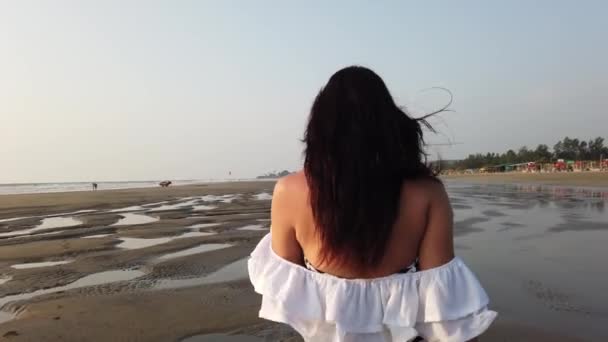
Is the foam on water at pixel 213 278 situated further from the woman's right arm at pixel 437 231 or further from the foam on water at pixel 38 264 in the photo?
the woman's right arm at pixel 437 231

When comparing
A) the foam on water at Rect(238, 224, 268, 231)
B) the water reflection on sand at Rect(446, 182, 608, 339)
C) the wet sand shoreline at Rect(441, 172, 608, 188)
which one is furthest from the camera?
the wet sand shoreline at Rect(441, 172, 608, 188)

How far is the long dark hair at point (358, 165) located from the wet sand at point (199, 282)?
260 centimetres

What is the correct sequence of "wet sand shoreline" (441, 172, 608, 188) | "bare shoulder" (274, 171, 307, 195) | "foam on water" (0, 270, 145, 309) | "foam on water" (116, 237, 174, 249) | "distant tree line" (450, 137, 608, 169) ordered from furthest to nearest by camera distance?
"distant tree line" (450, 137, 608, 169), "wet sand shoreline" (441, 172, 608, 188), "foam on water" (116, 237, 174, 249), "foam on water" (0, 270, 145, 309), "bare shoulder" (274, 171, 307, 195)

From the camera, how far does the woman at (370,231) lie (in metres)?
1.67

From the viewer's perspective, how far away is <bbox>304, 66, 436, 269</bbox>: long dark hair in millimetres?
1668

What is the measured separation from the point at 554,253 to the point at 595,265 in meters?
0.92

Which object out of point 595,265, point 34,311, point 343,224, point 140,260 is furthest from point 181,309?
point 595,265

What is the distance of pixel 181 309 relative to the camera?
4840 mm

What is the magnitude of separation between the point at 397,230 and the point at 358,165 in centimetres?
29

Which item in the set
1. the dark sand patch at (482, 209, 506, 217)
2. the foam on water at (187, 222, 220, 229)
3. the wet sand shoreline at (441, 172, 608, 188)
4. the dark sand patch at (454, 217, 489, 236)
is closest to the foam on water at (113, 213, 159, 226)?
the foam on water at (187, 222, 220, 229)

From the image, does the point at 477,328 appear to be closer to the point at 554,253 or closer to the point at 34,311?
the point at 34,311

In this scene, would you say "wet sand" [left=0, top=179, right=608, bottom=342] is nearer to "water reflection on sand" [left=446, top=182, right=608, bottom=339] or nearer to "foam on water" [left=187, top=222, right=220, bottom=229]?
"water reflection on sand" [left=446, top=182, right=608, bottom=339]

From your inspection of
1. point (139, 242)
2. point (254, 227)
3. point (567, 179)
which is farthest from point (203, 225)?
point (567, 179)

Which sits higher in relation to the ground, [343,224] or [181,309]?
[343,224]
